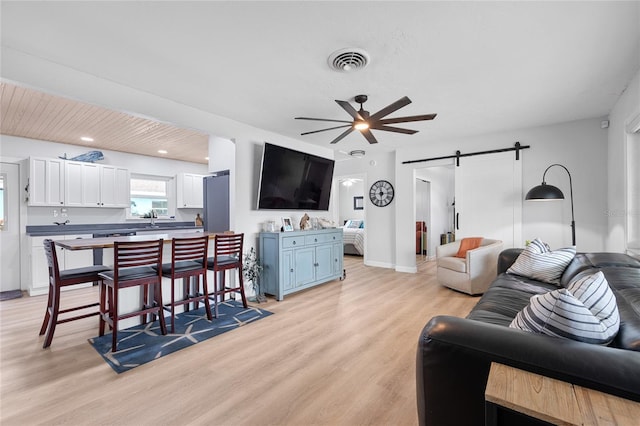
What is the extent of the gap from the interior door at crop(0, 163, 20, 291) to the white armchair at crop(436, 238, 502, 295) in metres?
6.70

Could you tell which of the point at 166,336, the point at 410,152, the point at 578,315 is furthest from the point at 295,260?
the point at 578,315

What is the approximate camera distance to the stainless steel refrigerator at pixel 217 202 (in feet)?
14.5

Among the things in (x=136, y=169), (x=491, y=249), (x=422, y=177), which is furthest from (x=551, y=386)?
(x=136, y=169)

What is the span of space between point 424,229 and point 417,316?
4.88 m

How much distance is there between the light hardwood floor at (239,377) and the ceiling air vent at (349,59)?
8.18ft

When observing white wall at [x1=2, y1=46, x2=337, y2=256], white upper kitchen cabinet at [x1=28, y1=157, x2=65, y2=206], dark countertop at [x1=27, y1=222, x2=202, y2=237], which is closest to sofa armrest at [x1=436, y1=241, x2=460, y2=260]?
white wall at [x1=2, y1=46, x2=337, y2=256]

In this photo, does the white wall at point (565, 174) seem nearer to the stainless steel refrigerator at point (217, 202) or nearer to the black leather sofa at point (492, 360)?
the black leather sofa at point (492, 360)

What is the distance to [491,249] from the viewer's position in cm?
427

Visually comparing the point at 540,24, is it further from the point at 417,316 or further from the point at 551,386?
the point at 417,316

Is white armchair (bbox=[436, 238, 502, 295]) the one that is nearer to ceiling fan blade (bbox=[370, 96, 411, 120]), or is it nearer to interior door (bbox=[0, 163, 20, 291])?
ceiling fan blade (bbox=[370, 96, 411, 120])

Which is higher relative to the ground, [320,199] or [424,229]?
[320,199]

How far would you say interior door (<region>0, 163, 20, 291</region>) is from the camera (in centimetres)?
440

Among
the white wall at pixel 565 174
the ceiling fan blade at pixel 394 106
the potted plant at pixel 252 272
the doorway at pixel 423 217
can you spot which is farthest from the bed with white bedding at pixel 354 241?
the ceiling fan blade at pixel 394 106

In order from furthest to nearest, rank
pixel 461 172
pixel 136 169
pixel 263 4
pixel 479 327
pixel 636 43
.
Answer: pixel 136 169, pixel 461 172, pixel 636 43, pixel 263 4, pixel 479 327
